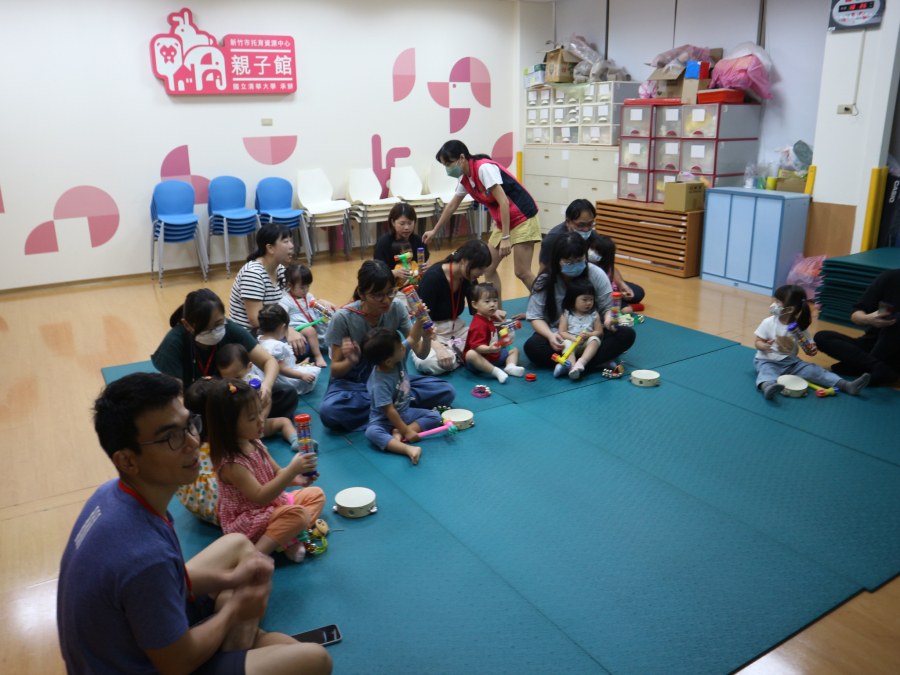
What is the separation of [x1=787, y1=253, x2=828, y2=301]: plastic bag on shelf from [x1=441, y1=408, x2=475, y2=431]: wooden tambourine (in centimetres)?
373

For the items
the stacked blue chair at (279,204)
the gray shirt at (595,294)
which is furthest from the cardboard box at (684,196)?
the stacked blue chair at (279,204)

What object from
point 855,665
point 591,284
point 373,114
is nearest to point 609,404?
point 591,284

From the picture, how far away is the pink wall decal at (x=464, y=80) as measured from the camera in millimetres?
8516

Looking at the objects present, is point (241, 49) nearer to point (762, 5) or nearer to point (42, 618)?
point (762, 5)

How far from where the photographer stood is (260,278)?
13.3 feet

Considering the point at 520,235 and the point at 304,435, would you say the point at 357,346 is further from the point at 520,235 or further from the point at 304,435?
the point at 520,235

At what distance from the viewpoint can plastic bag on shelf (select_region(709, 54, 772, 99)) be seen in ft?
20.8

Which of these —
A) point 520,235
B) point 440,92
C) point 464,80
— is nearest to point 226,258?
point 440,92

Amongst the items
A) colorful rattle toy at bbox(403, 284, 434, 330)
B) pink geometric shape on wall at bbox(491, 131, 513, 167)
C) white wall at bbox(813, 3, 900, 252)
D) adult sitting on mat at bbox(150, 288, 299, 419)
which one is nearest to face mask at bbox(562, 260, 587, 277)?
colorful rattle toy at bbox(403, 284, 434, 330)

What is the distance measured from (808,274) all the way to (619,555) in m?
4.34

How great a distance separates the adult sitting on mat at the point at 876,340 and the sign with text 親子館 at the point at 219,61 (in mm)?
6087

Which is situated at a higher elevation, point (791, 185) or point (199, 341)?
point (791, 185)

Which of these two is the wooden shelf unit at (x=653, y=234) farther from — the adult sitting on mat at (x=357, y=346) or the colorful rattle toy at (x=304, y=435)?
the colorful rattle toy at (x=304, y=435)

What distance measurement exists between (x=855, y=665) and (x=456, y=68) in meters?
7.98
